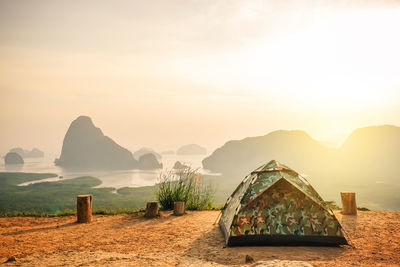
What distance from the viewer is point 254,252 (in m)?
6.53

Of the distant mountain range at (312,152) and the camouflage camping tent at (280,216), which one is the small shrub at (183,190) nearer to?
the camouflage camping tent at (280,216)

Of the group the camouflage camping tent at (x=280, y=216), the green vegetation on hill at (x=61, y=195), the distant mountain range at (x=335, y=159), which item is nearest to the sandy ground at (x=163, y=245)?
the camouflage camping tent at (x=280, y=216)

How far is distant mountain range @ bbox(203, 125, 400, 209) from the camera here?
260 feet

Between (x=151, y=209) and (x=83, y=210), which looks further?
(x=151, y=209)

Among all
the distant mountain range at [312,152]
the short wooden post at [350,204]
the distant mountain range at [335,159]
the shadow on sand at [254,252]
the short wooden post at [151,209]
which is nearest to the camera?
the shadow on sand at [254,252]

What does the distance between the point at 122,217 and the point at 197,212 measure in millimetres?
2850

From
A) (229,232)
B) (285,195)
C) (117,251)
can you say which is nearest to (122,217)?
(117,251)

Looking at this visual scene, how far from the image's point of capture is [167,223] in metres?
9.59

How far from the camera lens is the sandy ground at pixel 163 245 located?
5746 millimetres

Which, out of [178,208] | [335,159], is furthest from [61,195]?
[335,159]

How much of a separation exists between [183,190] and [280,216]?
570cm

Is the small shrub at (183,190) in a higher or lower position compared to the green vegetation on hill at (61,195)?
higher

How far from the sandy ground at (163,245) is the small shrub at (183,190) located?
149 centimetres

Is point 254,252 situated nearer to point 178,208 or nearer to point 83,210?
point 178,208
